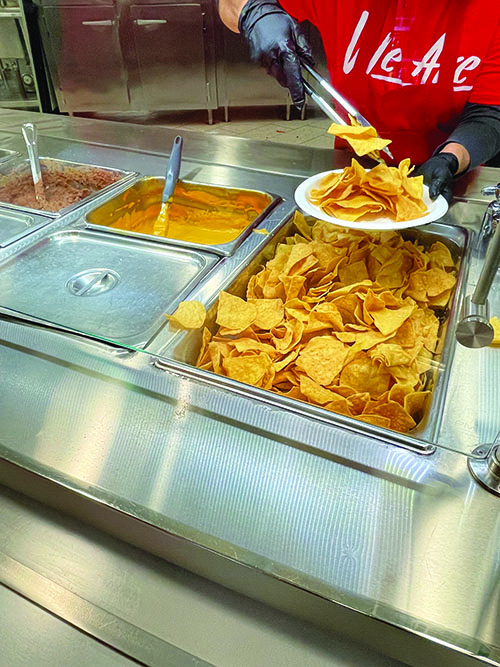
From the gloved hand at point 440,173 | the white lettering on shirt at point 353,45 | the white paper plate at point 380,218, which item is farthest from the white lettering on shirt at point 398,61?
the white paper plate at point 380,218

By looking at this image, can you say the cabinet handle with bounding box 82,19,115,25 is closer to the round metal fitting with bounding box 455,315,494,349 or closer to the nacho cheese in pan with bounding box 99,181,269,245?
the nacho cheese in pan with bounding box 99,181,269,245

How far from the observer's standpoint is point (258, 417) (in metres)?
0.73

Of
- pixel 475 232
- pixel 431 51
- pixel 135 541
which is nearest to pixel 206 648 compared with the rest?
pixel 135 541

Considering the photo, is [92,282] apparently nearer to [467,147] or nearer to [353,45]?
[467,147]

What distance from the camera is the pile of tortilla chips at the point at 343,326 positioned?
76cm

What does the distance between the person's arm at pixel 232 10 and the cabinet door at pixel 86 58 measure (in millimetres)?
3582

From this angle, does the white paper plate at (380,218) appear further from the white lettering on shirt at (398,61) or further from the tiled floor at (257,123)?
the tiled floor at (257,123)

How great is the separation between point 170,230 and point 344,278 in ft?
2.04

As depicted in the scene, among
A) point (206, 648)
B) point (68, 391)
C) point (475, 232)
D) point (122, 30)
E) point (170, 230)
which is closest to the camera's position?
point (206, 648)

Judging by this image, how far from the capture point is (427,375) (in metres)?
0.76

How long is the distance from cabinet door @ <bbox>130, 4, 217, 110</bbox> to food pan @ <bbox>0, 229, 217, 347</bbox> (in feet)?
14.6

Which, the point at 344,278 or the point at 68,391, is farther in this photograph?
the point at 344,278

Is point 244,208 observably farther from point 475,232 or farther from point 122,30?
point 122,30

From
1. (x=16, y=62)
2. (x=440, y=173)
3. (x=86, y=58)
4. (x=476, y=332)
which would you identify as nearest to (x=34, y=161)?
(x=440, y=173)
